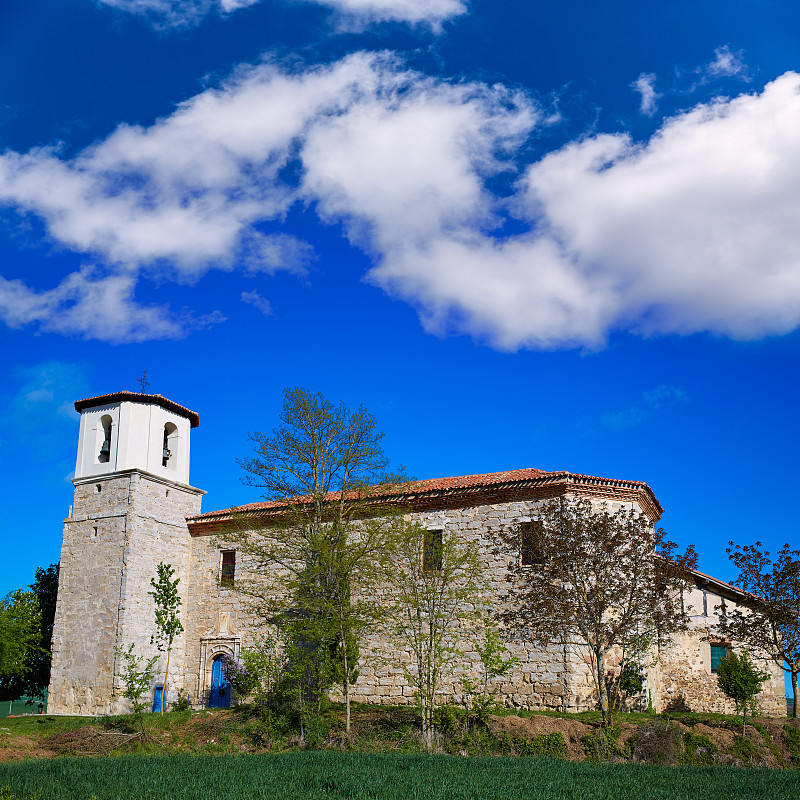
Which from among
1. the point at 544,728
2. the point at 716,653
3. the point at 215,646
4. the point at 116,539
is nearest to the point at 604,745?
the point at 544,728

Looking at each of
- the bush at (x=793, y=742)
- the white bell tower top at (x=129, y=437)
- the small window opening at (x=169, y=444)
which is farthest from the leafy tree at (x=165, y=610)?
the bush at (x=793, y=742)

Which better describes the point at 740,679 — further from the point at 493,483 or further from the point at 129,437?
the point at 129,437

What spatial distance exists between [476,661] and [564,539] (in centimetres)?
468

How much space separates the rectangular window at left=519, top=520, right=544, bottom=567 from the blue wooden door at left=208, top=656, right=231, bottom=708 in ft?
36.0

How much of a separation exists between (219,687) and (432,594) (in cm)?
875

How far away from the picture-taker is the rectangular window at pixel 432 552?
20.8m

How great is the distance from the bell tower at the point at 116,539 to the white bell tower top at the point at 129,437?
1.4 inches

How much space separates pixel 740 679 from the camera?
65.7ft

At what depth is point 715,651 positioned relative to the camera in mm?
24062

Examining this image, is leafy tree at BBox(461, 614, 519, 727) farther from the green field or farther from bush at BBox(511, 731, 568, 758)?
the green field

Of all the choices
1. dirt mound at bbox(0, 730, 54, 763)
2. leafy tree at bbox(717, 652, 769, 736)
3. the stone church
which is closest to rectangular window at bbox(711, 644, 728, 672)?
the stone church

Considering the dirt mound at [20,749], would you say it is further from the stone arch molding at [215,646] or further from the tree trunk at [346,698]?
the tree trunk at [346,698]

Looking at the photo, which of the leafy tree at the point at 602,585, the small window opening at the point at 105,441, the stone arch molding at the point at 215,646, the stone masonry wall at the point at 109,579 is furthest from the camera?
the small window opening at the point at 105,441

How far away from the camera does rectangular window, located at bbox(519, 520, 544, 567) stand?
19.0 metres
